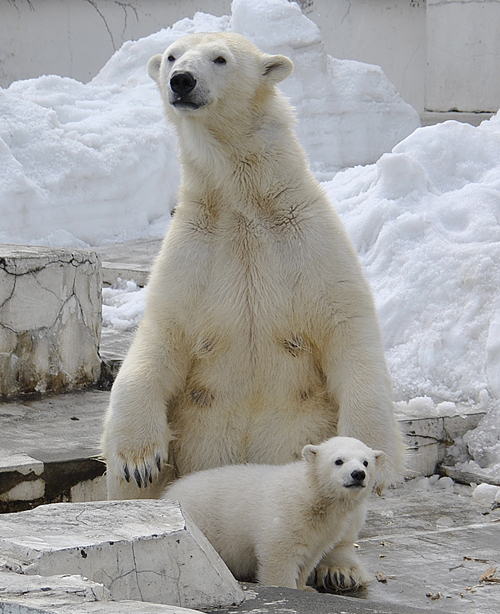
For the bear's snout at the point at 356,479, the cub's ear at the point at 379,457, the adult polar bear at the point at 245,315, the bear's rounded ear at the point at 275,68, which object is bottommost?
the bear's snout at the point at 356,479

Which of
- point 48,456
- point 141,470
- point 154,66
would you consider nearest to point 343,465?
point 141,470

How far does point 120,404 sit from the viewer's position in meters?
2.75

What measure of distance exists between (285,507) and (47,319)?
7.09 feet

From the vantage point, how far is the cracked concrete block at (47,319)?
427 centimetres

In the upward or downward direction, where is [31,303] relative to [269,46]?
downward

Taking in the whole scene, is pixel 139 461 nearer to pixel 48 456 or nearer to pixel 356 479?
pixel 356 479

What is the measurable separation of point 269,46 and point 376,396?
8.40m

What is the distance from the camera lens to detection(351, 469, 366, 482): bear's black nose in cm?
241

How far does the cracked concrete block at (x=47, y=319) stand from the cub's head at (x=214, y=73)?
1.63 m

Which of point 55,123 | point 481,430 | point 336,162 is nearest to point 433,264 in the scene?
point 481,430

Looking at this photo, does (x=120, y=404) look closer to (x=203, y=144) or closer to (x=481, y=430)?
(x=203, y=144)

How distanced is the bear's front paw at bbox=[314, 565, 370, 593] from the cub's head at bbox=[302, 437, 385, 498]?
31 centimetres

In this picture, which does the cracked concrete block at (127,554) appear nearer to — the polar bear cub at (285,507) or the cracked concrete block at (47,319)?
the polar bear cub at (285,507)

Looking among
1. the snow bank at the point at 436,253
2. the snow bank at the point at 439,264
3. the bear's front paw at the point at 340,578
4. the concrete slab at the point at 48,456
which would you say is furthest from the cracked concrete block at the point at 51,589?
the snow bank at the point at 436,253
